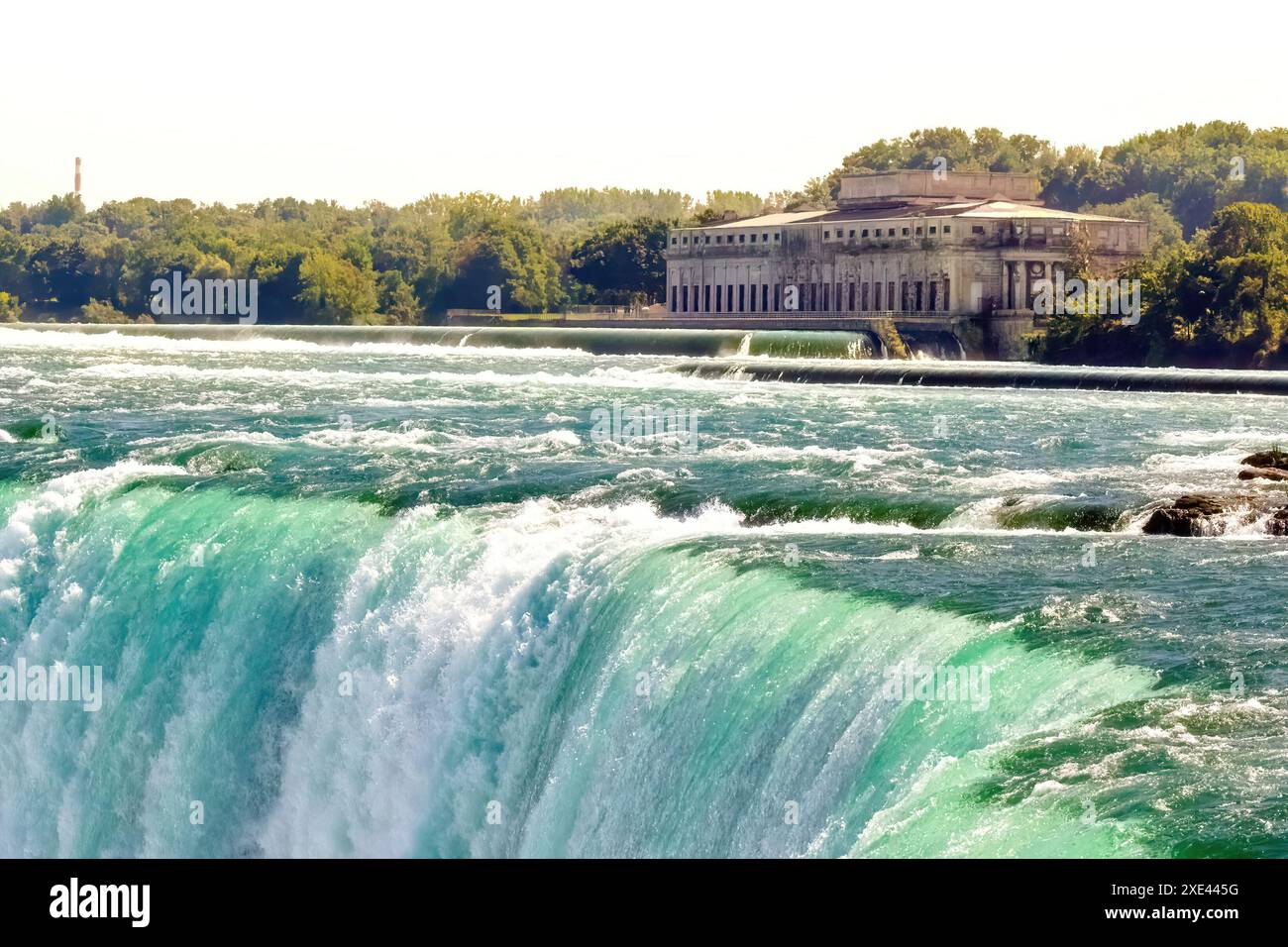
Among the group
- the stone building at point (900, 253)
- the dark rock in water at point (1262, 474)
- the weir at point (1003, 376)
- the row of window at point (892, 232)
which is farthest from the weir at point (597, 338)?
the dark rock in water at point (1262, 474)

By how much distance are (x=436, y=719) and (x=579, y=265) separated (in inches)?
6659

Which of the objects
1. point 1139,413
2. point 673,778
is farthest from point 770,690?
point 1139,413

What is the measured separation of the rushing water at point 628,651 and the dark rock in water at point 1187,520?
1.40 feet

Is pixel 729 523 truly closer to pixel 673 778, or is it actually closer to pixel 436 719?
pixel 436 719

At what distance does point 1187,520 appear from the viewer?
3381 centimetres

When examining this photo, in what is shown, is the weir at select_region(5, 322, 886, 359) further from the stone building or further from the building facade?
the building facade

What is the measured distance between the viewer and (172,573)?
32188 millimetres

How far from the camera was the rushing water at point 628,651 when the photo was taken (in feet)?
65.3

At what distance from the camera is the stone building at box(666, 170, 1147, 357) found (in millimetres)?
139250

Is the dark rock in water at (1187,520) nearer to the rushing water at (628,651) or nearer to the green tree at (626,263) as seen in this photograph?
the rushing water at (628,651)

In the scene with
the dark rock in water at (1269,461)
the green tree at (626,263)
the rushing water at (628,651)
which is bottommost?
the rushing water at (628,651)

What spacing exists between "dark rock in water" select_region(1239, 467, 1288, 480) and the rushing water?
3.20 ft

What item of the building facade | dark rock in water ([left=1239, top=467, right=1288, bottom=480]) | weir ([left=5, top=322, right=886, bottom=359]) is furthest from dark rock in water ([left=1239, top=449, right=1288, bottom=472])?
the building facade

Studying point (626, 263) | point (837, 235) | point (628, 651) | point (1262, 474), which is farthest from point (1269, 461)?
point (626, 263)
